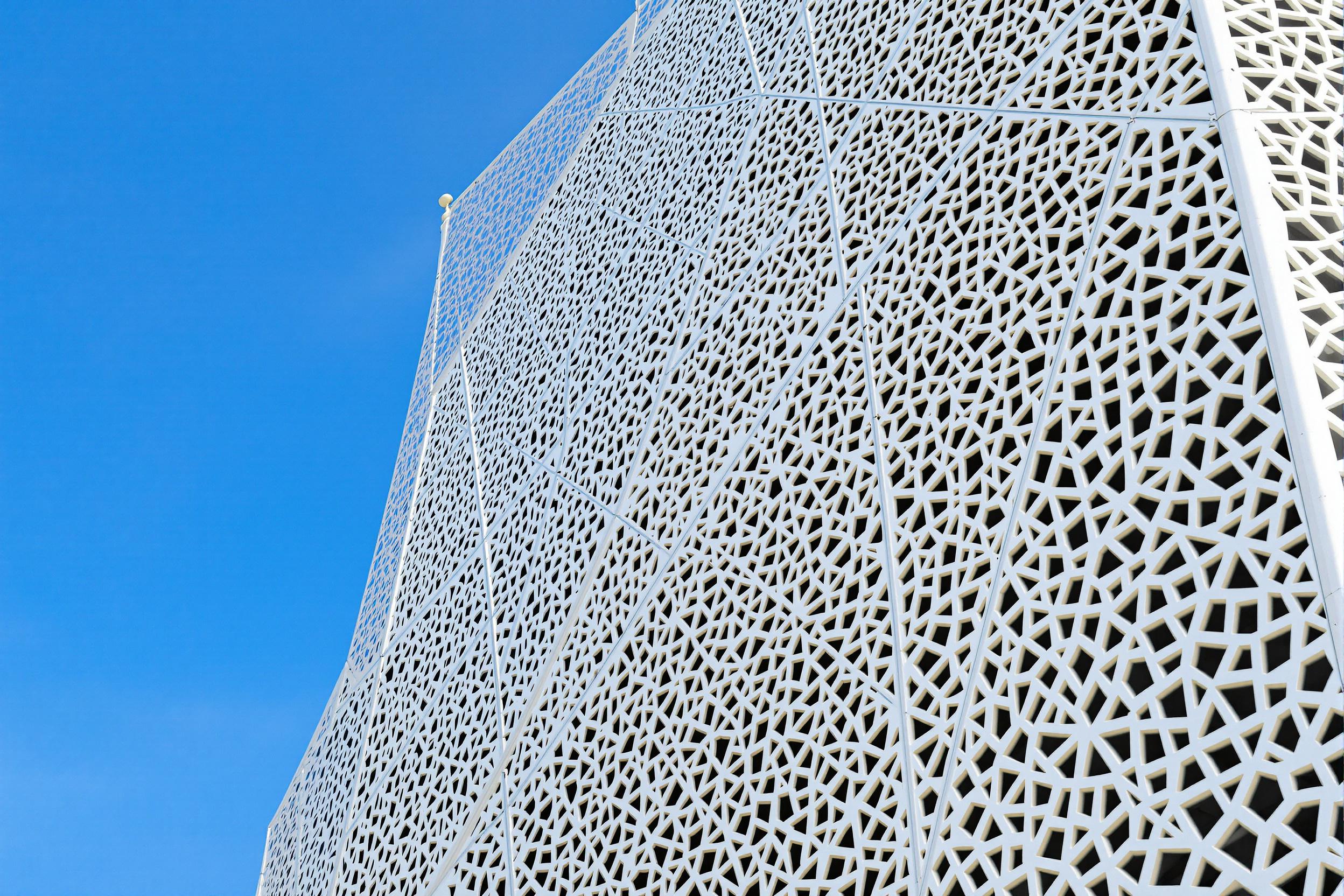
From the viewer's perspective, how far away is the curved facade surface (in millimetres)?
3943

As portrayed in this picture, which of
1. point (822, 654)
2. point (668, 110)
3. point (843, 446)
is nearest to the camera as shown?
point (822, 654)

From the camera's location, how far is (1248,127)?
15.3 ft

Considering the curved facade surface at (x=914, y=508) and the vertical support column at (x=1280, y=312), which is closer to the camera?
the vertical support column at (x=1280, y=312)

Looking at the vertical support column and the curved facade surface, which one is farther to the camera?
the curved facade surface

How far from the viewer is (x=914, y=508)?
17.3 feet

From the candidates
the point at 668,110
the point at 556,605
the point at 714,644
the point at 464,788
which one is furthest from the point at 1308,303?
the point at 668,110

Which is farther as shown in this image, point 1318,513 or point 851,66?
point 851,66

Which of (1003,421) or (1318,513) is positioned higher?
(1003,421)

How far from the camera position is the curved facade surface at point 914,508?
3.94 meters

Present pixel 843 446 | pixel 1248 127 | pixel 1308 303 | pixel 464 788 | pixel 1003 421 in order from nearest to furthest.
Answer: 1. pixel 1308 303
2. pixel 1248 127
3. pixel 1003 421
4. pixel 843 446
5. pixel 464 788

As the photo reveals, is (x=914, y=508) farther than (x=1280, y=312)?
Yes

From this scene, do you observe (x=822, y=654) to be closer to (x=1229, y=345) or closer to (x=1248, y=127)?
(x=1229, y=345)

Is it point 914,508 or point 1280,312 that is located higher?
point 914,508

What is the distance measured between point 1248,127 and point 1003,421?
144 cm
